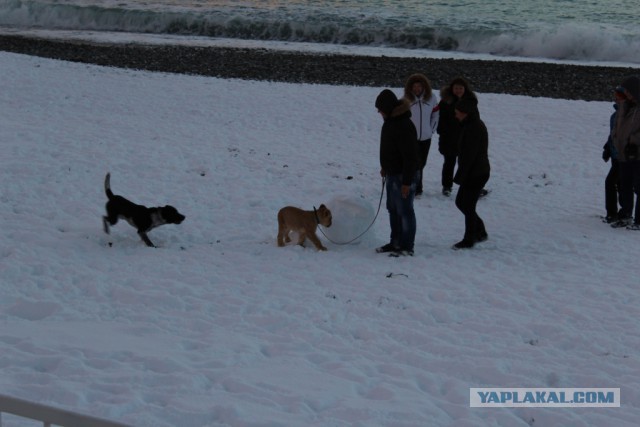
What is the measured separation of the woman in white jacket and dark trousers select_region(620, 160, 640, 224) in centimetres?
242

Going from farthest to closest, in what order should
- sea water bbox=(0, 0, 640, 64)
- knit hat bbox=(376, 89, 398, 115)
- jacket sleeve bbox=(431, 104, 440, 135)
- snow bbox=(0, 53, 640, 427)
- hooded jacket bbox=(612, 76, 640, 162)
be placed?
1. sea water bbox=(0, 0, 640, 64)
2. jacket sleeve bbox=(431, 104, 440, 135)
3. hooded jacket bbox=(612, 76, 640, 162)
4. knit hat bbox=(376, 89, 398, 115)
5. snow bbox=(0, 53, 640, 427)

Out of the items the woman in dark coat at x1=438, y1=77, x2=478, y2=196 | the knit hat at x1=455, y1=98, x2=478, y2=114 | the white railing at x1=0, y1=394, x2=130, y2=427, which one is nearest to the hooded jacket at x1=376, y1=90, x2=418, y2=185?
the knit hat at x1=455, y1=98, x2=478, y2=114

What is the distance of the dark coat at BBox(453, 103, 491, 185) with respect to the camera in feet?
27.6

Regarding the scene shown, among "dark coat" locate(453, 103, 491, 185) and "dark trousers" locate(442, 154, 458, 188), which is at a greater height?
"dark coat" locate(453, 103, 491, 185)

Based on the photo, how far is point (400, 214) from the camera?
8438 millimetres

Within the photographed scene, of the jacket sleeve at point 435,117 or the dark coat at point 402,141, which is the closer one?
the dark coat at point 402,141

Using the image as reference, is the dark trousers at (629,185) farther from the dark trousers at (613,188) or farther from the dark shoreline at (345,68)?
the dark shoreline at (345,68)

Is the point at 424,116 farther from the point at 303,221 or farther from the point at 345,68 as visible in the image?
the point at 345,68

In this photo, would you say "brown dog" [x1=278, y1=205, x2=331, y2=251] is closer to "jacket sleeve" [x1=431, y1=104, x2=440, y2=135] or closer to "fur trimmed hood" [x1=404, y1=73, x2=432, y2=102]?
"fur trimmed hood" [x1=404, y1=73, x2=432, y2=102]

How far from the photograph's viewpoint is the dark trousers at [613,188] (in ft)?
32.1

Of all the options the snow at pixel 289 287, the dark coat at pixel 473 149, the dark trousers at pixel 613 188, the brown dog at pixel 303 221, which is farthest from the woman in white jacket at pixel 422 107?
the dark trousers at pixel 613 188

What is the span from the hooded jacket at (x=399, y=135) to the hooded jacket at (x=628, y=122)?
9.41ft

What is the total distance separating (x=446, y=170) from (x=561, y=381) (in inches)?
229

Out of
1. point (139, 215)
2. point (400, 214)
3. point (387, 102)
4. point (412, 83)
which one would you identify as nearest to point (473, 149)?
point (400, 214)
